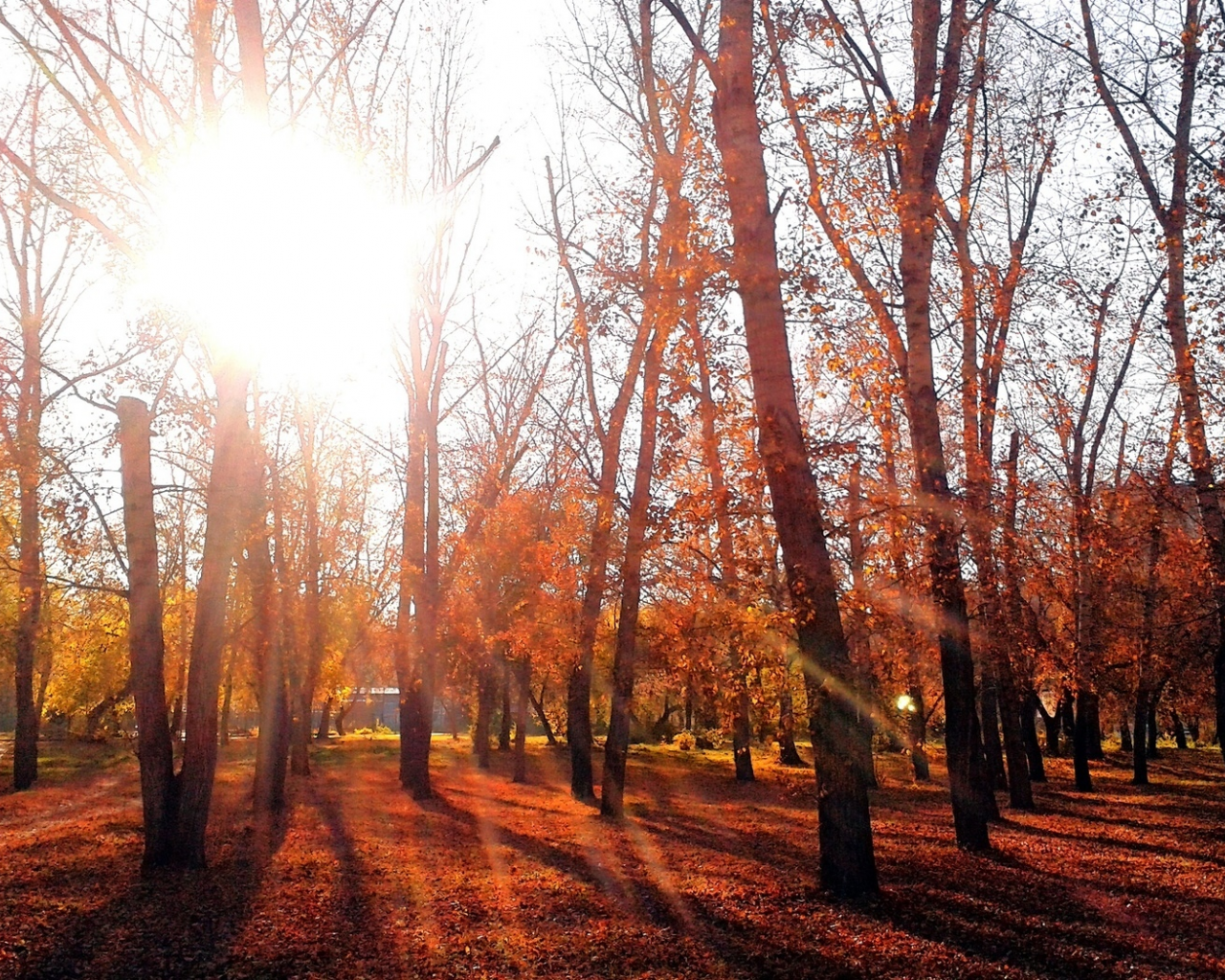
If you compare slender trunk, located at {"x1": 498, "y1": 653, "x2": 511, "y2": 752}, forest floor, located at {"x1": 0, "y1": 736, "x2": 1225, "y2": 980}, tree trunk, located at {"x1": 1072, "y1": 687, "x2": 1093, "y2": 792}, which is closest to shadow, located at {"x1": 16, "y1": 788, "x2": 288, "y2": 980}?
forest floor, located at {"x1": 0, "y1": 736, "x2": 1225, "y2": 980}

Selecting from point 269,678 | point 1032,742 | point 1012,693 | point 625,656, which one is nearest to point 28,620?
point 269,678

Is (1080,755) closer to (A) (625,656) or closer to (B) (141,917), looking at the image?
(A) (625,656)

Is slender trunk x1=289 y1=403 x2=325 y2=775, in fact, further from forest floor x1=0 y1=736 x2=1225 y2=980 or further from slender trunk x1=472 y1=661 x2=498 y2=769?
forest floor x1=0 y1=736 x2=1225 y2=980

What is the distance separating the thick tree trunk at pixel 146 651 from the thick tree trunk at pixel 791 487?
6.32 meters

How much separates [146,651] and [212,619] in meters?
0.67

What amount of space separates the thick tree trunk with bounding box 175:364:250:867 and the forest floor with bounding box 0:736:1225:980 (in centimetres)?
61

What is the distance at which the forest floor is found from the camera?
676 cm

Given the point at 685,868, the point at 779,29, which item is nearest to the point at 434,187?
the point at 779,29

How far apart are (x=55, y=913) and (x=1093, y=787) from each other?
75.2 ft

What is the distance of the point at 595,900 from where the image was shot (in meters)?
8.78

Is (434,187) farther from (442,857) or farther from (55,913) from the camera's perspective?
(55,913)

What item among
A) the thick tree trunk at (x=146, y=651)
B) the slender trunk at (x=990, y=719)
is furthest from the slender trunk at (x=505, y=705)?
the thick tree trunk at (x=146, y=651)

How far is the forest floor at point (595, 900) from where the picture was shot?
6762 mm

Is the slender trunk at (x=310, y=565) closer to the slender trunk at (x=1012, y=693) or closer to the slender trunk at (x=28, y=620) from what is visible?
the slender trunk at (x=28, y=620)
